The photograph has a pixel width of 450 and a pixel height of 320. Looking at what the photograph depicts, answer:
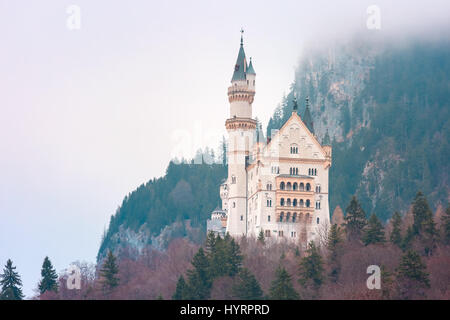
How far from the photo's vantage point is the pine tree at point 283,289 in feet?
A: 357

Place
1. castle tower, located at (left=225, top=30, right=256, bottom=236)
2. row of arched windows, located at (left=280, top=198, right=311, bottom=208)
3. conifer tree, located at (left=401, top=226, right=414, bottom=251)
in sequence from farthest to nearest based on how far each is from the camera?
castle tower, located at (left=225, top=30, right=256, bottom=236) → row of arched windows, located at (left=280, top=198, right=311, bottom=208) → conifer tree, located at (left=401, top=226, right=414, bottom=251)

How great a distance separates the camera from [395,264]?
114750 mm

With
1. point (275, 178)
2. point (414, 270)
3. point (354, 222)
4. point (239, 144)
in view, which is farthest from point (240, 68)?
point (414, 270)

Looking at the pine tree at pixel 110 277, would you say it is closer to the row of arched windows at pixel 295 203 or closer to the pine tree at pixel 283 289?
the pine tree at pixel 283 289

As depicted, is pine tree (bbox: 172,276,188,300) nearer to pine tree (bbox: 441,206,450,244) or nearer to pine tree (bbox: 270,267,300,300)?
pine tree (bbox: 270,267,300,300)

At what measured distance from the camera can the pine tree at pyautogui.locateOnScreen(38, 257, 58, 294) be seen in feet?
422

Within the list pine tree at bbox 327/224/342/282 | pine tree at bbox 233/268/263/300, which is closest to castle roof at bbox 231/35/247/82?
pine tree at bbox 327/224/342/282

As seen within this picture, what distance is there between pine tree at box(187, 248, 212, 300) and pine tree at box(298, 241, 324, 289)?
800cm

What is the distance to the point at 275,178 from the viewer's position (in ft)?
473

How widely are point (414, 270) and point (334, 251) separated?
13.7 m

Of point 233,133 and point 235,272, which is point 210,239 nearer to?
point 235,272

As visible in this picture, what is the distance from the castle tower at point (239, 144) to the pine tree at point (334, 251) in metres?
23.6

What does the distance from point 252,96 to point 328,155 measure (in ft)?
37.2
